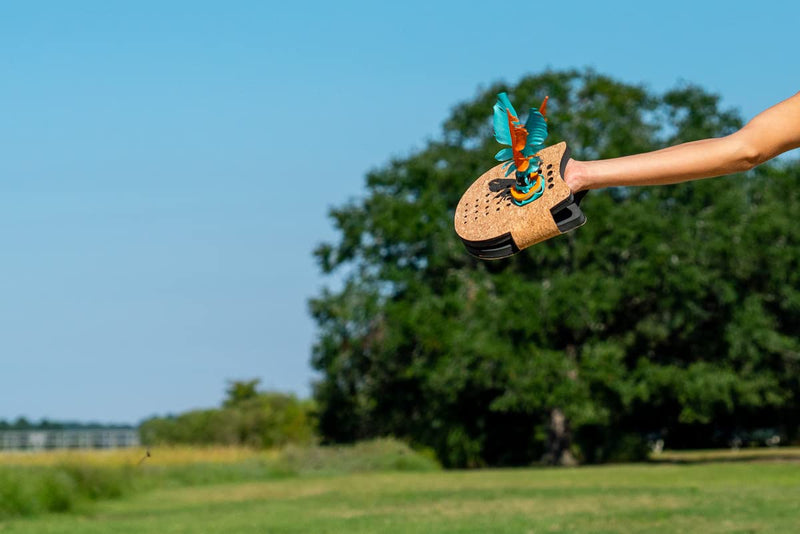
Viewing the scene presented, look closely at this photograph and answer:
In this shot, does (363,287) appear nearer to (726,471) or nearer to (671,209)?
(671,209)

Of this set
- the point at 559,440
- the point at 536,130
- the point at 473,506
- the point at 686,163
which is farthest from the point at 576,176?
the point at 559,440

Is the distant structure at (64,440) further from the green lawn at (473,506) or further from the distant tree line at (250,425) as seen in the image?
the distant tree line at (250,425)

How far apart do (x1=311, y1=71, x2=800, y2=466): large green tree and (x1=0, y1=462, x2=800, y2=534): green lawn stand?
543 centimetres

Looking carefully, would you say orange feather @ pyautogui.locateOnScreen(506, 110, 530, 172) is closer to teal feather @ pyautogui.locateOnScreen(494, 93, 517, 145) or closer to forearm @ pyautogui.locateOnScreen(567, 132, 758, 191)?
teal feather @ pyautogui.locateOnScreen(494, 93, 517, 145)

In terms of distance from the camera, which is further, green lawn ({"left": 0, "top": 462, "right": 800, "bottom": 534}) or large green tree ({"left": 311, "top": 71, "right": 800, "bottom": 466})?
large green tree ({"left": 311, "top": 71, "right": 800, "bottom": 466})

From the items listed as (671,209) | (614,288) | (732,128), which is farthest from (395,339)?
(732,128)

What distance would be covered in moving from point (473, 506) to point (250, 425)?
90.9 feet

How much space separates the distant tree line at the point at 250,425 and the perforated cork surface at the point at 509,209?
40.1m

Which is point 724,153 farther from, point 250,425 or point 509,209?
point 250,425

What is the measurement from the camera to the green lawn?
14695 millimetres

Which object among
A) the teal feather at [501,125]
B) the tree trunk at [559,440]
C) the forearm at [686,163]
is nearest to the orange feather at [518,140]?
the teal feather at [501,125]

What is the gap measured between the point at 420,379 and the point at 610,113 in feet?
35.4

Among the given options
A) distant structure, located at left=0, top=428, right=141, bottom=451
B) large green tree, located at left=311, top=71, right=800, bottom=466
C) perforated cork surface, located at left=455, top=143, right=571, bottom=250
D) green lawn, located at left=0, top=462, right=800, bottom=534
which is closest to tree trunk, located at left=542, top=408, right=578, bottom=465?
large green tree, located at left=311, top=71, right=800, bottom=466

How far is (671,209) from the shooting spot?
34.5m
